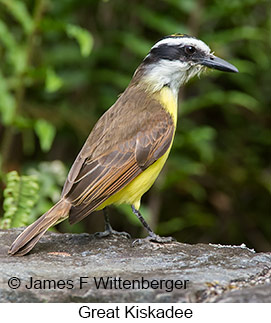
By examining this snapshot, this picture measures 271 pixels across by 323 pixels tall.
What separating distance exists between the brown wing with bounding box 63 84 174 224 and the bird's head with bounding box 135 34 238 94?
0.24 m

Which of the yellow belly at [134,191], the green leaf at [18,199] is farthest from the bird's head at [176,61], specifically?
the green leaf at [18,199]

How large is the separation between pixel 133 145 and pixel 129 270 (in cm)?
156

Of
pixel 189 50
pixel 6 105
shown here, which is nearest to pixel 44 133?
pixel 6 105

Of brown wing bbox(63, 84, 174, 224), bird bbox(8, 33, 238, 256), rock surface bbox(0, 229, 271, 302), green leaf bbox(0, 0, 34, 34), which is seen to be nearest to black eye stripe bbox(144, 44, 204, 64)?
bird bbox(8, 33, 238, 256)

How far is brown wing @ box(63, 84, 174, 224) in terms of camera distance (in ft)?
18.0

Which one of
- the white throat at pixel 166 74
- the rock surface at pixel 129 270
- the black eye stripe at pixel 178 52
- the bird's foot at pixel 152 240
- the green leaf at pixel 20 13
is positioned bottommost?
the rock surface at pixel 129 270

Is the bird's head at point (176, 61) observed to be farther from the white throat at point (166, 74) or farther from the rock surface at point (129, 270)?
the rock surface at point (129, 270)

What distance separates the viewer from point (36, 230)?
522 cm

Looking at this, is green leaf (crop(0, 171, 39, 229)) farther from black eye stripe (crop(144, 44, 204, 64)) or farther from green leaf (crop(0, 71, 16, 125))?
black eye stripe (crop(144, 44, 204, 64))

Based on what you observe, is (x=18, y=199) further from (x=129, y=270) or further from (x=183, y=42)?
(x=183, y=42)

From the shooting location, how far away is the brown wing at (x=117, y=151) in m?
5.49

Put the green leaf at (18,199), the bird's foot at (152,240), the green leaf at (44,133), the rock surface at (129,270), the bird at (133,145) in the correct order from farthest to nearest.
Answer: the green leaf at (44,133) < the green leaf at (18,199) < the bird's foot at (152,240) < the bird at (133,145) < the rock surface at (129,270)

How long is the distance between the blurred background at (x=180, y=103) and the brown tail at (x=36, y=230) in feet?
8.84

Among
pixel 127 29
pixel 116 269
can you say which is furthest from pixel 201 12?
pixel 116 269
